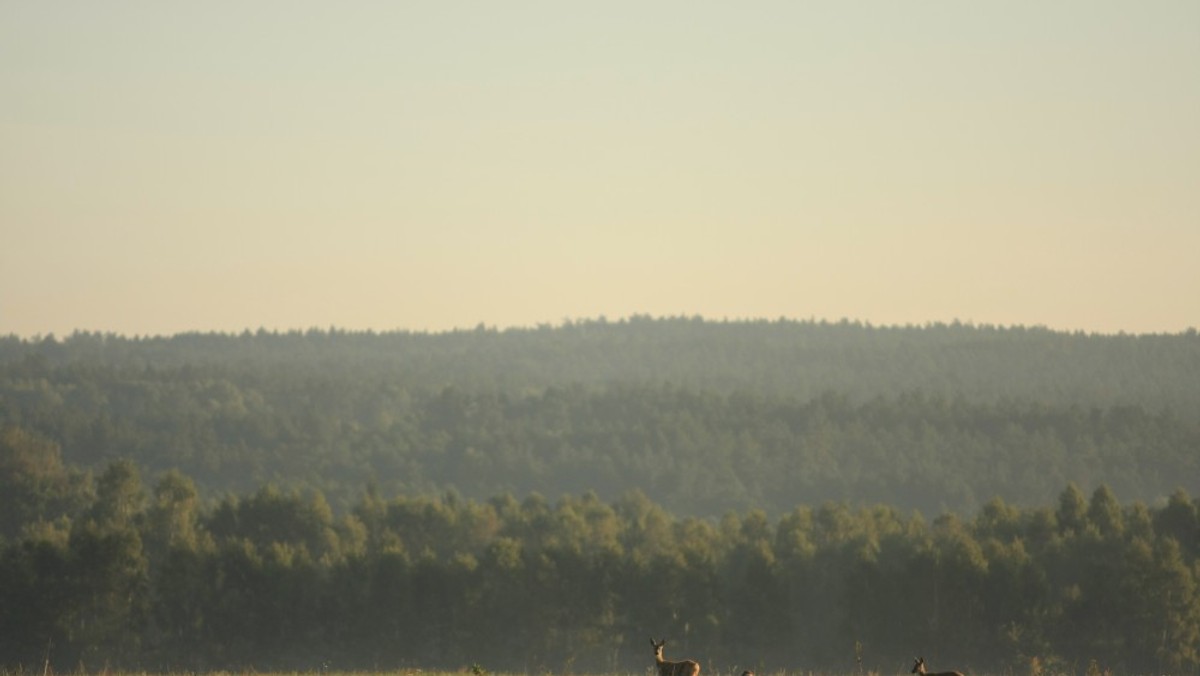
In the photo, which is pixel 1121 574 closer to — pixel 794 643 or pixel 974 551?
pixel 974 551

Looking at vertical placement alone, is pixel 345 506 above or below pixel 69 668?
above

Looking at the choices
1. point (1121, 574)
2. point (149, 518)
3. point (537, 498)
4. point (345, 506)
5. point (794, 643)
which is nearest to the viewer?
point (1121, 574)

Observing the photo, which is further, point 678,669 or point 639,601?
point 639,601

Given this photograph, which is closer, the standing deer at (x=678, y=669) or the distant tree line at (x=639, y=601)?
the standing deer at (x=678, y=669)

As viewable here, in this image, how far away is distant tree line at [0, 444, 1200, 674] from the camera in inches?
4006

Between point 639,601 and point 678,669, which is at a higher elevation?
point 678,669

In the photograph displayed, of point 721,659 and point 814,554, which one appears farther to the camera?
point 814,554

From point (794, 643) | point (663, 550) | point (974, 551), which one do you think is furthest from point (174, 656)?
point (974, 551)

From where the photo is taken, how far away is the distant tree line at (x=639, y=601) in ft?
334

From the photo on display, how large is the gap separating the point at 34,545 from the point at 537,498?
4482 centimetres

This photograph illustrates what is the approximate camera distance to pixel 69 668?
352 ft

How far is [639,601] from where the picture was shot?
356ft

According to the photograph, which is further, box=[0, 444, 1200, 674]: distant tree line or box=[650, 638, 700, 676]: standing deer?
box=[0, 444, 1200, 674]: distant tree line

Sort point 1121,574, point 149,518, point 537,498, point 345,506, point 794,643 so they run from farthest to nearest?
point 345,506 < point 537,498 < point 149,518 < point 794,643 < point 1121,574
